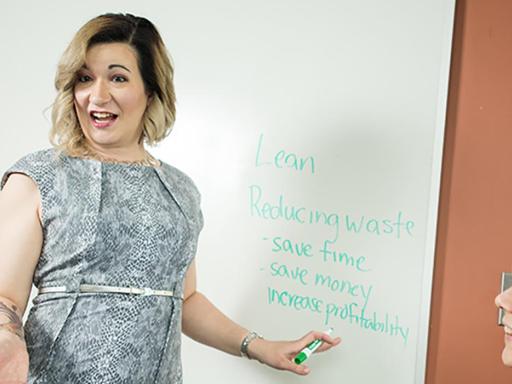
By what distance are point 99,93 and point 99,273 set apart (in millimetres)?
287

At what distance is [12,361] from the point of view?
0.75m

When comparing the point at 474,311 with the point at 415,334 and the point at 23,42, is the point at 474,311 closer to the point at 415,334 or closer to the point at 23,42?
the point at 415,334

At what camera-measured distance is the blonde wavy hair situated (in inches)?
39.8

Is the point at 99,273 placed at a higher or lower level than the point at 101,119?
lower

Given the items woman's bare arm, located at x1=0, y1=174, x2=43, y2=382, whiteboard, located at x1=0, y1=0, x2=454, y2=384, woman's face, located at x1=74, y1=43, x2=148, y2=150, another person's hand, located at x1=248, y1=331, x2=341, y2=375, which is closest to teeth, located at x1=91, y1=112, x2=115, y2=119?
woman's face, located at x1=74, y1=43, x2=148, y2=150

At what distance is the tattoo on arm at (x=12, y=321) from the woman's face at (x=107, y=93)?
0.99ft

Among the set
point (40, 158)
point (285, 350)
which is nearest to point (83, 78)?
point (40, 158)

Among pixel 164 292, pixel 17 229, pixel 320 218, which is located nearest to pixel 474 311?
pixel 320 218

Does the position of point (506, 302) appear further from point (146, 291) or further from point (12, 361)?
point (12, 361)

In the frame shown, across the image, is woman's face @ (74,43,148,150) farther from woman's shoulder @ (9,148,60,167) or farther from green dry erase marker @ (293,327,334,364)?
green dry erase marker @ (293,327,334,364)

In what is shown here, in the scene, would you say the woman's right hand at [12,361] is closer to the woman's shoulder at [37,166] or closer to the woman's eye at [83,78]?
the woman's shoulder at [37,166]

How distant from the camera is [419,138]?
4.02ft

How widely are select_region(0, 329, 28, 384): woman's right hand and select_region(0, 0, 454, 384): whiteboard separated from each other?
25.0 inches

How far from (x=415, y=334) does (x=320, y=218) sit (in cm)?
29
